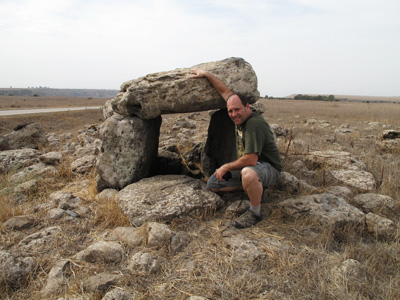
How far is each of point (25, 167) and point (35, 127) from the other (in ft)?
9.30

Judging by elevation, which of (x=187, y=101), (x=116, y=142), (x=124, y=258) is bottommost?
(x=124, y=258)

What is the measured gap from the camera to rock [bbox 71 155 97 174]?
591 centimetres

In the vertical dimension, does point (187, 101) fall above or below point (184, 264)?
above

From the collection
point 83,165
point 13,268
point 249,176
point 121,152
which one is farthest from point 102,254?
point 83,165

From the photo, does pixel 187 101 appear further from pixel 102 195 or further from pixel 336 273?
pixel 336 273

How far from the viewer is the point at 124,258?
3.03 m

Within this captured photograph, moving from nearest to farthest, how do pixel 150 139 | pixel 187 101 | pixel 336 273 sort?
pixel 336 273 → pixel 187 101 → pixel 150 139

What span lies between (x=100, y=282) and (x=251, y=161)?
2197 mm

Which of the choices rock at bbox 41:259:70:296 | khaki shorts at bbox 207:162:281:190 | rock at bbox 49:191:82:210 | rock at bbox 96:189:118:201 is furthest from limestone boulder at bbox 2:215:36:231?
khaki shorts at bbox 207:162:281:190

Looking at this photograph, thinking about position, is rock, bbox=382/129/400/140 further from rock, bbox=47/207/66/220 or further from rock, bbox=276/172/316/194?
rock, bbox=47/207/66/220

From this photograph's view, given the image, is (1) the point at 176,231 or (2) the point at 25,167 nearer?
(1) the point at 176,231

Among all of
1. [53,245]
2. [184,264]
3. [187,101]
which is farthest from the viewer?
[187,101]

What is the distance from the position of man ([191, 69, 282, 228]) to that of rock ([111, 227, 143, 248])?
1215 mm

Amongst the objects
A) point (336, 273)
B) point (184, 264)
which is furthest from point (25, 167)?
point (336, 273)
